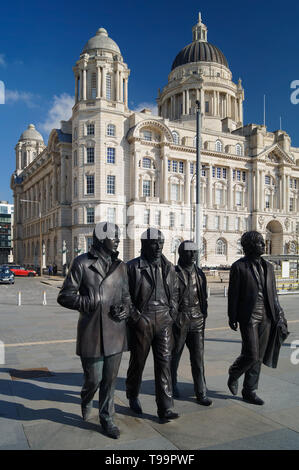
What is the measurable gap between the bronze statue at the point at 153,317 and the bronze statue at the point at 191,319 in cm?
41

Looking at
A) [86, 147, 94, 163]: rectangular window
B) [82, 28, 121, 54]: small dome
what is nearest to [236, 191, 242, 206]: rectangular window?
[86, 147, 94, 163]: rectangular window

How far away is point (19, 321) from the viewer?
486 inches

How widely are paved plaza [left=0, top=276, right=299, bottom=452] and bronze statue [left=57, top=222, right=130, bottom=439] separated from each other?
340mm

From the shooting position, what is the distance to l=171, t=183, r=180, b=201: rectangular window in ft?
179

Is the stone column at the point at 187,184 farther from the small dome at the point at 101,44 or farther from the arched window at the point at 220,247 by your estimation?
the small dome at the point at 101,44

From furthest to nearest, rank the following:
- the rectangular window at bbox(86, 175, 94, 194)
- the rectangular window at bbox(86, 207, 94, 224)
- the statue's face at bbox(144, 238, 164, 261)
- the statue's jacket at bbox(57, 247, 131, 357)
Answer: the rectangular window at bbox(86, 175, 94, 194), the rectangular window at bbox(86, 207, 94, 224), the statue's face at bbox(144, 238, 164, 261), the statue's jacket at bbox(57, 247, 131, 357)

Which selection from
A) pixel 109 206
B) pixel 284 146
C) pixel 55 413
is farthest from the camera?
pixel 284 146

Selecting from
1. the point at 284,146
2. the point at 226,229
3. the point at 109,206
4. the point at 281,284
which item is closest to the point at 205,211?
the point at 226,229

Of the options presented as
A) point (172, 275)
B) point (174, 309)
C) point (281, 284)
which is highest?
point (172, 275)

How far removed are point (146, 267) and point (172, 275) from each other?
1.19ft

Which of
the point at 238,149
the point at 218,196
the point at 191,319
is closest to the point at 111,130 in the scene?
the point at 218,196

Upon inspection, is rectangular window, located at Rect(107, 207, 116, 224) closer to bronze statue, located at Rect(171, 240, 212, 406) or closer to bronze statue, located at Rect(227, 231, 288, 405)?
bronze statue, located at Rect(171, 240, 212, 406)

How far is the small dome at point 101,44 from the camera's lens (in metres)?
49.0
